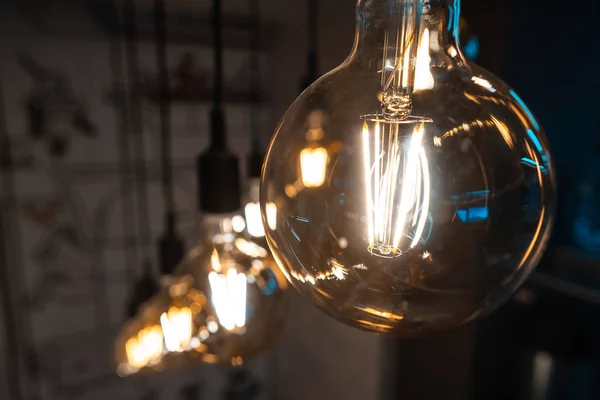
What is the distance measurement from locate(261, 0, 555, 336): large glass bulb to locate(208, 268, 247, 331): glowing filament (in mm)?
212

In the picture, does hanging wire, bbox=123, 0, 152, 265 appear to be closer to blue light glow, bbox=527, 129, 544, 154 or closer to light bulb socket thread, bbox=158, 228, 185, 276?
light bulb socket thread, bbox=158, 228, 185, 276

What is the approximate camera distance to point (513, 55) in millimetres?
875

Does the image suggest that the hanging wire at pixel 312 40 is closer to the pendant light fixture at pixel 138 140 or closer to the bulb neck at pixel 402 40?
the bulb neck at pixel 402 40

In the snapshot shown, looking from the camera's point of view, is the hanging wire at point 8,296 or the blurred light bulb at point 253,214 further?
the hanging wire at point 8,296

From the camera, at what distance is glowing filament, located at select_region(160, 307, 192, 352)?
50 cm

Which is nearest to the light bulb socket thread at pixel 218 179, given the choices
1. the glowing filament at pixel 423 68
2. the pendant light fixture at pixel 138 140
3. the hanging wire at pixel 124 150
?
the glowing filament at pixel 423 68

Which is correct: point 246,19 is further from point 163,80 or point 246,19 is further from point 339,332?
point 339,332

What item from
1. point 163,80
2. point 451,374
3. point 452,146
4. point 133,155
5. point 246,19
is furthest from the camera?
point 246,19

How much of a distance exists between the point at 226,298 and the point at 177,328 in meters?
0.13

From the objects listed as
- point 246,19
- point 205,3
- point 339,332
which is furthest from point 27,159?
point 339,332

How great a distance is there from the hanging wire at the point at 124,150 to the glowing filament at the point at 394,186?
1358mm

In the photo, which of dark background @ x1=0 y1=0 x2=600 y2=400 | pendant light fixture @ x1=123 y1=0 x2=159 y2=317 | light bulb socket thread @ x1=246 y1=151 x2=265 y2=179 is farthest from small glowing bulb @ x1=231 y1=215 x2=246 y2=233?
pendant light fixture @ x1=123 y1=0 x2=159 y2=317

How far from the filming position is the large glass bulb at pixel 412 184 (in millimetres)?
215

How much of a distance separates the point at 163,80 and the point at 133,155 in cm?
82
